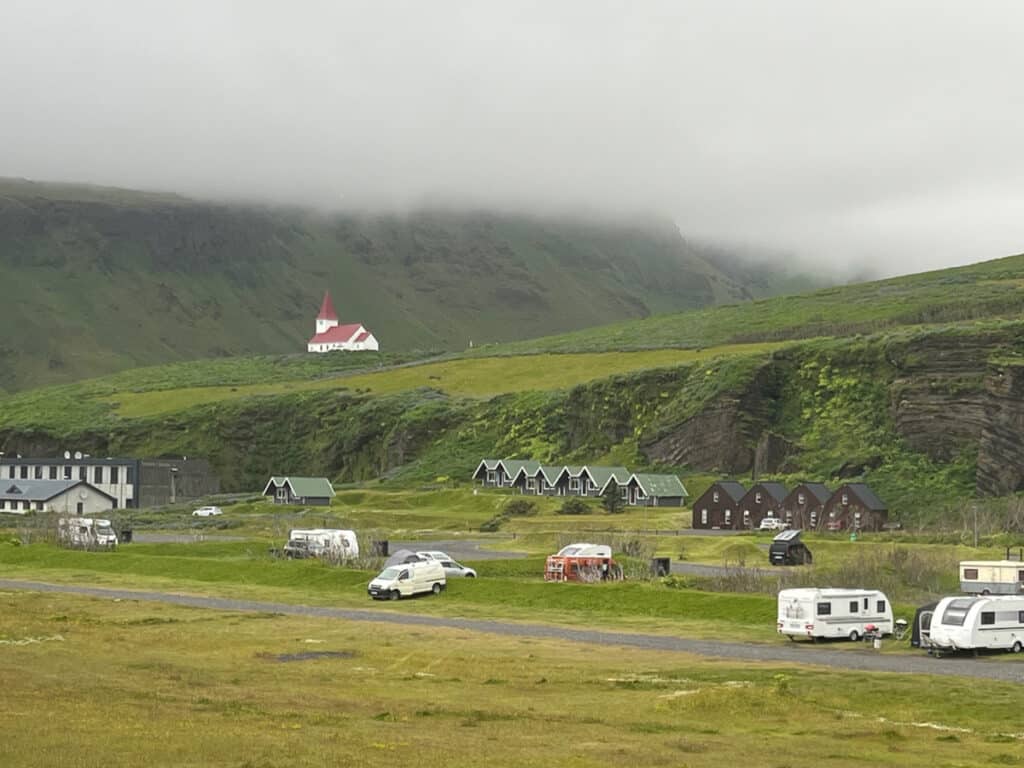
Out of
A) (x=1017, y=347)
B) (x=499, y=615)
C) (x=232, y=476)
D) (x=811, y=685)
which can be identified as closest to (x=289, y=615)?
(x=499, y=615)

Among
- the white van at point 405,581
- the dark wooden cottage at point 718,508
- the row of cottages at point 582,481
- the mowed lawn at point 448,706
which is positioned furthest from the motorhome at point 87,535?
the row of cottages at point 582,481

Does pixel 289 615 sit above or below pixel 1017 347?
below

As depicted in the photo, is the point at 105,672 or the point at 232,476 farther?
the point at 232,476

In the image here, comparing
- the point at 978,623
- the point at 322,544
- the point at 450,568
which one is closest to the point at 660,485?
the point at 322,544

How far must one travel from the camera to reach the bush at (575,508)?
12725 cm

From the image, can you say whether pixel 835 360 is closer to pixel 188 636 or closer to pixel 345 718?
pixel 188 636

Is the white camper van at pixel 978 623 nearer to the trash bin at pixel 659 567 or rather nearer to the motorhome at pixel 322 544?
the trash bin at pixel 659 567

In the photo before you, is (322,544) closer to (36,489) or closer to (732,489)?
(732,489)

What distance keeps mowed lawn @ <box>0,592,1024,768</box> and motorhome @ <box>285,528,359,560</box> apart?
3102 centimetres

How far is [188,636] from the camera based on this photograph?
46.6 meters

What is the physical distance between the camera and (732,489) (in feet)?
404

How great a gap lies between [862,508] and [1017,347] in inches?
1415

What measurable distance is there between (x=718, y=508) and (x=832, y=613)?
2918 inches

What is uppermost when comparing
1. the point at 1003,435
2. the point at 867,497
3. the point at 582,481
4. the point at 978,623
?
the point at 1003,435
